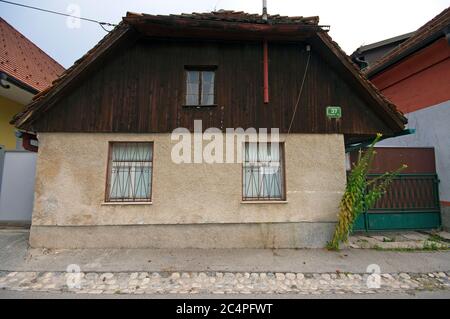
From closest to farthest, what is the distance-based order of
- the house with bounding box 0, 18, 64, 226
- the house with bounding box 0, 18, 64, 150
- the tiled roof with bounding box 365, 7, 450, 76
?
the tiled roof with bounding box 365, 7, 450, 76, the house with bounding box 0, 18, 64, 226, the house with bounding box 0, 18, 64, 150

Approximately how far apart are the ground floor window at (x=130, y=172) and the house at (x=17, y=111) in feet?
8.35

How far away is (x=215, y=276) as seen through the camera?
4273mm

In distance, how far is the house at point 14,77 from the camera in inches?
329

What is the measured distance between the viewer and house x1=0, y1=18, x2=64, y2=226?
22.8 ft

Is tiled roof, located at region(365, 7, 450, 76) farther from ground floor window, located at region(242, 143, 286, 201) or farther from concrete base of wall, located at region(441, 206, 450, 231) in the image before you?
ground floor window, located at region(242, 143, 286, 201)

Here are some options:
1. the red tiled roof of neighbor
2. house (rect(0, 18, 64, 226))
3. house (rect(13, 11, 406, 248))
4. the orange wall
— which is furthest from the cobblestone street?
the red tiled roof of neighbor

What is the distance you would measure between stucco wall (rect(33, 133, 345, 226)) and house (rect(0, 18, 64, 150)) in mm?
4729

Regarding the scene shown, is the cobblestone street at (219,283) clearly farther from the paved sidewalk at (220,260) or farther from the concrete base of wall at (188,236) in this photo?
the concrete base of wall at (188,236)

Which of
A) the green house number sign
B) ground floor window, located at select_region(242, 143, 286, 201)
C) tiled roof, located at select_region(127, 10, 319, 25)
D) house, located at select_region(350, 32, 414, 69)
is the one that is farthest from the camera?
house, located at select_region(350, 32, 414, 69)

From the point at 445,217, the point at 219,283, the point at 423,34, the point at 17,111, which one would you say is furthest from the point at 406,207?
the point at 17,111

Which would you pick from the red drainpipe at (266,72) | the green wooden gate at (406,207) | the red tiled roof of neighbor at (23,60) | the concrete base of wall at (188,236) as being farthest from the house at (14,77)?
the green wooden gate at (406,207)

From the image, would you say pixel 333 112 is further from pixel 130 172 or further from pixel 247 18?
pixel 130 172
